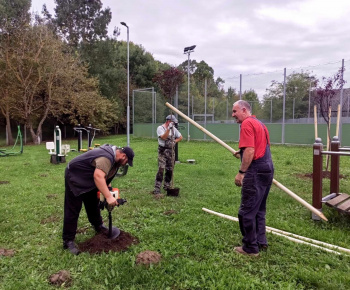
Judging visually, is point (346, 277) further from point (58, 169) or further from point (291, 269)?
point (58, 169)

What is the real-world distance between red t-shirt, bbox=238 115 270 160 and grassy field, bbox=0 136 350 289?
129cm

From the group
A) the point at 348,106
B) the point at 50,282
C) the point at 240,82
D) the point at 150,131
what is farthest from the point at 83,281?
the point at 150,131

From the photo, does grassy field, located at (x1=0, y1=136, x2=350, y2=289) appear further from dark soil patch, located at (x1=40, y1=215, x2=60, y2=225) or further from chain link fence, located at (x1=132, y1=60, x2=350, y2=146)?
chain link fence, located at (x1=132, y1=60, x2=350, y2=146)

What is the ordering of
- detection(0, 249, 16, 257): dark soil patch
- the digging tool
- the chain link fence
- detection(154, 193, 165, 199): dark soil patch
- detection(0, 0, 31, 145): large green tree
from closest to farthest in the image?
the digging tool
detection(0, 249, 16, 257): dark soil patch
detection(154, 193, 165, 199): dark soil patch
the chain link fence
detection(0, 0, 31, 145): large green tree

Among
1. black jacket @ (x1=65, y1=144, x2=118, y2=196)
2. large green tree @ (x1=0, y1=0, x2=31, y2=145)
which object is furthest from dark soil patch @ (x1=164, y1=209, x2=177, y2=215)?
large green tree @ (x1=0, y1=0, x2=31, y2=145)

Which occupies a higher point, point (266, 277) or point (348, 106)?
point (348, 106)

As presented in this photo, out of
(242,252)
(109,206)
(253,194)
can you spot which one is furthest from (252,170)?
(109,206)

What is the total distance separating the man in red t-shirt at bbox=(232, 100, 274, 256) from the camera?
3.18 metres

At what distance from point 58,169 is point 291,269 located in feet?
26.7

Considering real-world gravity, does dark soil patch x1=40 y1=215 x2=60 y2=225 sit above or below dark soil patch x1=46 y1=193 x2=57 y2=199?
below

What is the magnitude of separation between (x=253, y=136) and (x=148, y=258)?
1842mm

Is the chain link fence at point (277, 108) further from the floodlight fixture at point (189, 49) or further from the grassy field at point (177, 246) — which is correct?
the grassy field at point (177, 246)

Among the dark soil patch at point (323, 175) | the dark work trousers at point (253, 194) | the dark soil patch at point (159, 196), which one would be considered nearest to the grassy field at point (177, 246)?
the dark soil patch at point (159, 196)

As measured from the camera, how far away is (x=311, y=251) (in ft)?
11.5
